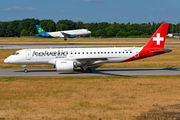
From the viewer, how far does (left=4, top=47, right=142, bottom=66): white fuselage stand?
32.1 metres

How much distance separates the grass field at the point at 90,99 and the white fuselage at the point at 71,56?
5.96 meters

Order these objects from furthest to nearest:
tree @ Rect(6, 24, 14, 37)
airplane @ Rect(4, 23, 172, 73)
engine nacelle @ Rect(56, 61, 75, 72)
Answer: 1. tree @ Rect(6, 24, 14, 37)
2. airplane @ Rect(4, 23, 172, 73)
3. engine nacelle @ Rect(56, 61, 75, 72)

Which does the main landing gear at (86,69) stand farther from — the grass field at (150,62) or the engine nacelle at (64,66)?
the grass field at (150,62)

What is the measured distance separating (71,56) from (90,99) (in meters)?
14.6

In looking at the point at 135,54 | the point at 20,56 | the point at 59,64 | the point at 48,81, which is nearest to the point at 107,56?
the point at 135,54

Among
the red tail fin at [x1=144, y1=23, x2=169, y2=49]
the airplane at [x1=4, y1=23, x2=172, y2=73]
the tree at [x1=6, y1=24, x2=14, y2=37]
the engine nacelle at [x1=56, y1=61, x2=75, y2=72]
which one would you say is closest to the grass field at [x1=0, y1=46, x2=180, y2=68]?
the red tail fin at [x1=144, y1=23, x2=169, y2=49]

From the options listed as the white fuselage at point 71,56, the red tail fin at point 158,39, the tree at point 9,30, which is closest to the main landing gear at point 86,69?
the white fuselage at point 71,56

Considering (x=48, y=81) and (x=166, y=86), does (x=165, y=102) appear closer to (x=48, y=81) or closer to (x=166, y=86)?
(x=166, y=86)

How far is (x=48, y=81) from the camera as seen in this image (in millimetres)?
25906

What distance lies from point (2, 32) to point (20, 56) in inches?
6701

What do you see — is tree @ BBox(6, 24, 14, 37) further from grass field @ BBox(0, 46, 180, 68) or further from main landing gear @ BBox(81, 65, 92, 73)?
main landing gear @ BBox(81, 65, 92, 73)

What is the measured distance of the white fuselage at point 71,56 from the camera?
32094 millimetres

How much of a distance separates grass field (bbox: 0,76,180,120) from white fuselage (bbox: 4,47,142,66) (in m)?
5.96

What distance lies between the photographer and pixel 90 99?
18.4 metres
